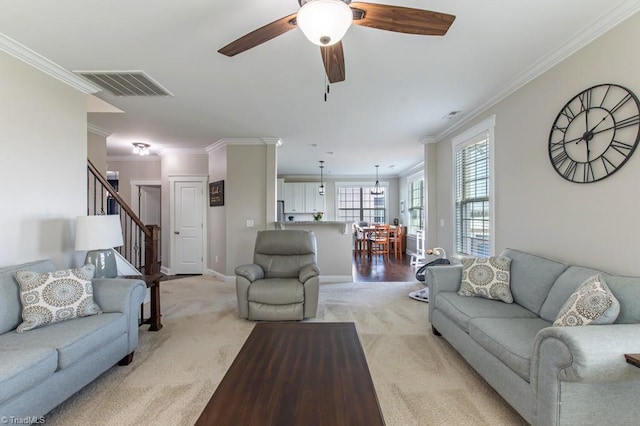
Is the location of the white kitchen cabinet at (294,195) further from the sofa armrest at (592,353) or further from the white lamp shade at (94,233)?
the sofa armrest at (592,353)

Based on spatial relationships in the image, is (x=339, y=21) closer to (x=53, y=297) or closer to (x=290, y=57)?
(x=290, y=57)

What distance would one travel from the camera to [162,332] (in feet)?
9.77

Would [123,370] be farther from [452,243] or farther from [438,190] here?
[438,190]

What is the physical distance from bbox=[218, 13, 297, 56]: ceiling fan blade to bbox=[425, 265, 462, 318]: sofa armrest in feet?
7.94

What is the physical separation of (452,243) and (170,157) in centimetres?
551

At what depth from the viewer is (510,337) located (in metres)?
1.76

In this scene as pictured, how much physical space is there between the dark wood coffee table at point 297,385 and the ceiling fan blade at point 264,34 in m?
1.81

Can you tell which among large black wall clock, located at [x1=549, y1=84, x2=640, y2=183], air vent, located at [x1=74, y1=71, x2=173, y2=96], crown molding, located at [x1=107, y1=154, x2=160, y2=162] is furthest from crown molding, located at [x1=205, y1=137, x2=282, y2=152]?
large black wall clock, located at [x1=549, y1=84, x2=640, y2=183]

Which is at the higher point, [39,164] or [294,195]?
[294,195]

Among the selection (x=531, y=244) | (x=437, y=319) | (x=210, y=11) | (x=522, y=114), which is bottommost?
(x=437, y=319)

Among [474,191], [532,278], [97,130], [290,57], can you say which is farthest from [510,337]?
[97,130]

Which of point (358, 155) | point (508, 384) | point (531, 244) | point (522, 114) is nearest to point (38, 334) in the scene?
point (508, 384)

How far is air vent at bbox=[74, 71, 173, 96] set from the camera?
8.71ft

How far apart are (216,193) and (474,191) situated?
4301 mm
